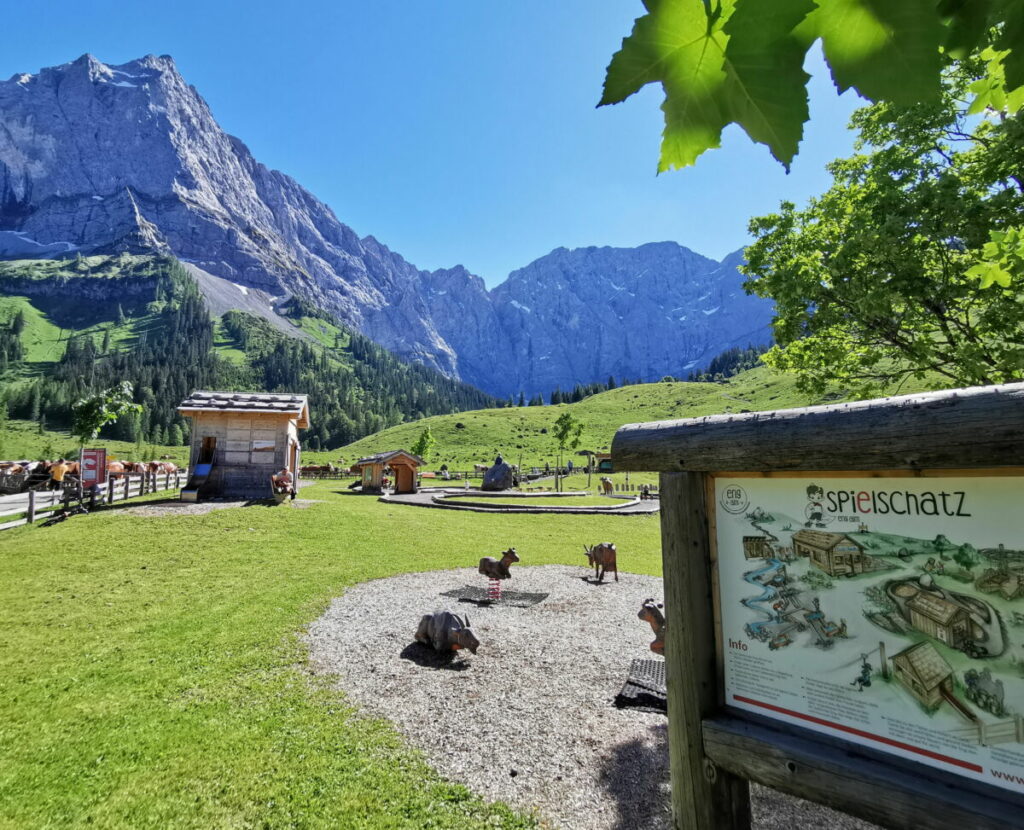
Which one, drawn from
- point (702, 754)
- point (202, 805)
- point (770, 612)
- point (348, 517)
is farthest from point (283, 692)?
point (348, 517)

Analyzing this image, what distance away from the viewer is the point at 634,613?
34.2ft

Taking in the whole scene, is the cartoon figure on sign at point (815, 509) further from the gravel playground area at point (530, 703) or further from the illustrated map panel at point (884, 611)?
the gravel playground area at point (530, 703)

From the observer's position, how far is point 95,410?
72.0 ft

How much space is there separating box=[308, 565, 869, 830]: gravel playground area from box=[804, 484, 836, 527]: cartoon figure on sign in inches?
132

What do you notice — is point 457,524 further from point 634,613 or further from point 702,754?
point 702,754

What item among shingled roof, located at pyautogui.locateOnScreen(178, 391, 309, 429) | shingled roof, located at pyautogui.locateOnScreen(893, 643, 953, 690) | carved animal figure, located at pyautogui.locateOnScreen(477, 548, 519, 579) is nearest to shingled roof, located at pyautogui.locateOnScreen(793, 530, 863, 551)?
shingled roof, located at pyautogui.locateOnScreen(893, 643, 953, 690)

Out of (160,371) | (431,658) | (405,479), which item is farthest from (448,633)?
(160,371)

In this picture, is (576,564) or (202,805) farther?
(576,564)

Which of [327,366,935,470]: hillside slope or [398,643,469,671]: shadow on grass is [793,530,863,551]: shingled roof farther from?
[327,366,935,470]: hillside slope

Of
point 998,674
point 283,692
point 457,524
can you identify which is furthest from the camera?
point 457,524

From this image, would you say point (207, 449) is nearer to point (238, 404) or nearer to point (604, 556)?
point (238, 404)

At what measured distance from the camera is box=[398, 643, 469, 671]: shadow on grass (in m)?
7.39

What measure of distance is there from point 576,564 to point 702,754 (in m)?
Result: 12.9

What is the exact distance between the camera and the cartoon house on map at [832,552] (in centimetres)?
248
